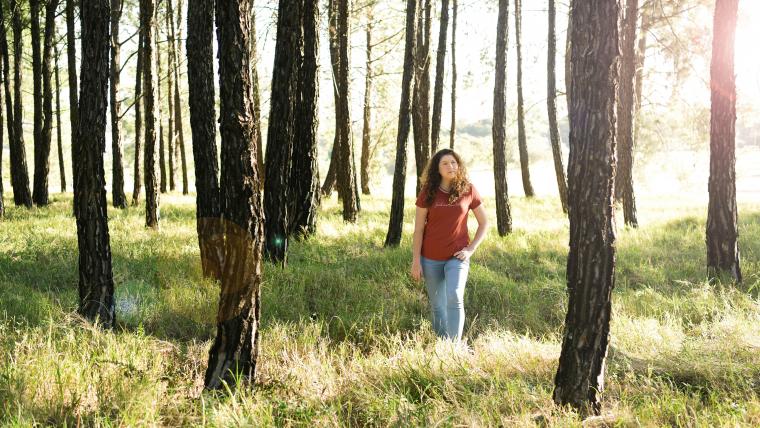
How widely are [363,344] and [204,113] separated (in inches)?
171

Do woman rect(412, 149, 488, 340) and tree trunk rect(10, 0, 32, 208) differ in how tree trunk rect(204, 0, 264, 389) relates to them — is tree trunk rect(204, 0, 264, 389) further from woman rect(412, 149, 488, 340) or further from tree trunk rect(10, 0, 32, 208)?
tree trunk rect(10, 0, 32, 208)

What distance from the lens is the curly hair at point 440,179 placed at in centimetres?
547

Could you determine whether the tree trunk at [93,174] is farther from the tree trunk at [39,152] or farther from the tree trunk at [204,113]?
the tree trunk at [39,152]

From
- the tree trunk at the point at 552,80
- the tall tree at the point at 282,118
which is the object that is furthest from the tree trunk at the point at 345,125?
the tree trunk at the point at 552,80

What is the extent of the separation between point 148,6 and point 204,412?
378 inches

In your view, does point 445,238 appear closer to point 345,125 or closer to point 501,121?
point 501,121

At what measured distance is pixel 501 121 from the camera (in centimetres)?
1166

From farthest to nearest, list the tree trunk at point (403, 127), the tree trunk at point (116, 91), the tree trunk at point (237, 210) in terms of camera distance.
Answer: the tree trunk at point (116, 91)
the tree trunk at point (403, 127)
the tree trunk at point (237, 210)

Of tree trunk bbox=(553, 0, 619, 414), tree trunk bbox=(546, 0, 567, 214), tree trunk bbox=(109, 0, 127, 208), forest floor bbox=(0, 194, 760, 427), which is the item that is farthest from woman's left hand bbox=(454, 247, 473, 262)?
tree trunk bbox=(546, 0, 567, 214)

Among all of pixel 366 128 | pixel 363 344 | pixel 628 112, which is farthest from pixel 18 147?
pixel 628 112

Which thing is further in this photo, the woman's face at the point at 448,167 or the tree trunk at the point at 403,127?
the tree trunk at the point at 403,127

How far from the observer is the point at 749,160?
69.7 metres

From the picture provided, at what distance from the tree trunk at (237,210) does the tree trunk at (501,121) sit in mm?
8162

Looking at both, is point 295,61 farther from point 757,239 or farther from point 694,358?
point 757,239
